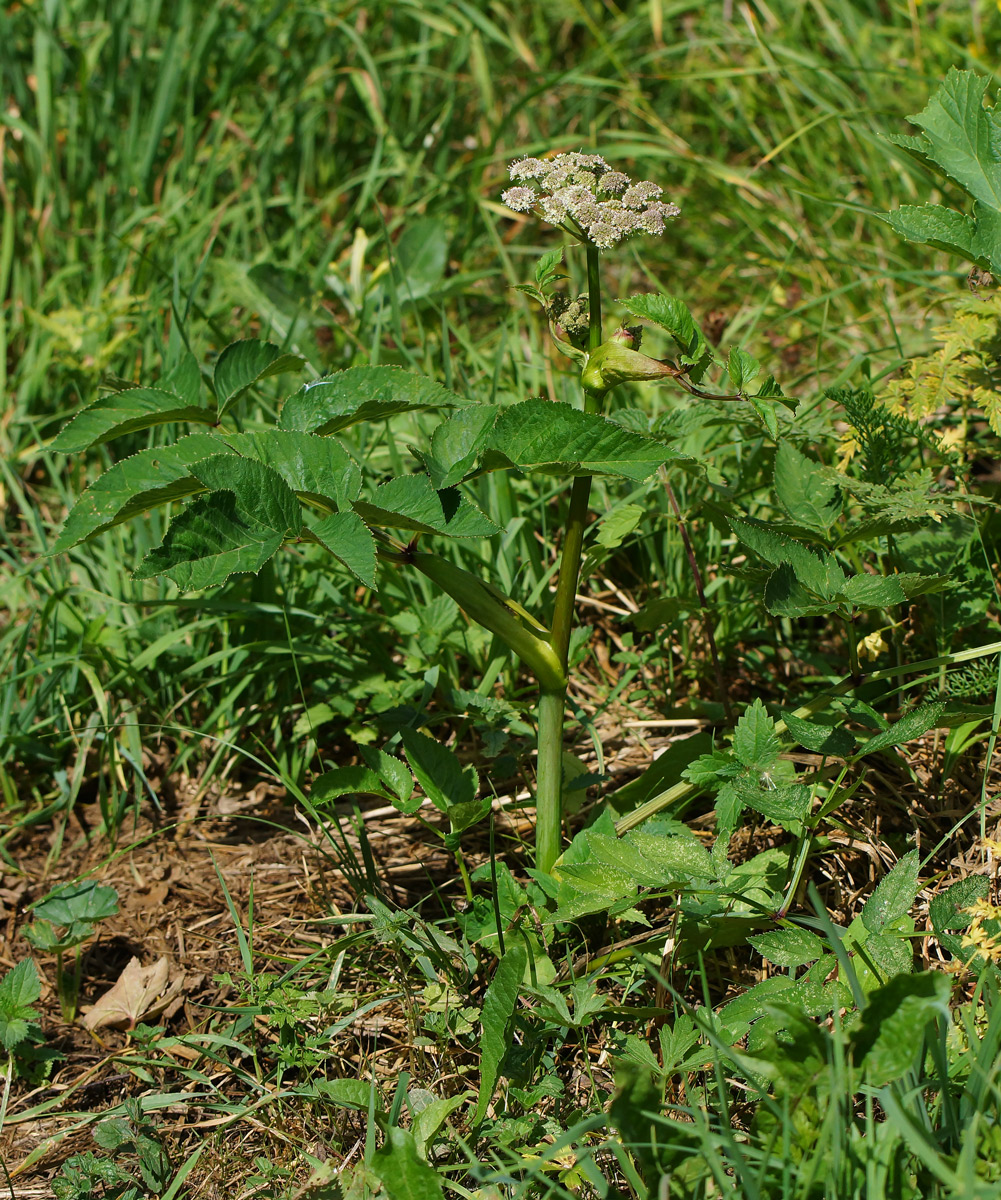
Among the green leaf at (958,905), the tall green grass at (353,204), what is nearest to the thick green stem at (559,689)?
the green leaf at (958,905)

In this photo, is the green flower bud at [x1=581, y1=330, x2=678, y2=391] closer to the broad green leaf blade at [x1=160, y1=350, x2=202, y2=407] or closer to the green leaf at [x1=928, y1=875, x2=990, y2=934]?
the broad green leaf blade at [x1=160, y1=350, x2=202, y2=407]

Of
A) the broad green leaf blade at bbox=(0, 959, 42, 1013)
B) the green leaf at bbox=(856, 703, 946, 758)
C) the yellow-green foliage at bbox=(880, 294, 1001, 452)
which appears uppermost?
the yellow-green foliage at bbox=(880, 294, 1001, 452)

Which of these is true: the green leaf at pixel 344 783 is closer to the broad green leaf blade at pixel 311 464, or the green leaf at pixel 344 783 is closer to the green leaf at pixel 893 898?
the broad green leaf blade at pixel 311 464

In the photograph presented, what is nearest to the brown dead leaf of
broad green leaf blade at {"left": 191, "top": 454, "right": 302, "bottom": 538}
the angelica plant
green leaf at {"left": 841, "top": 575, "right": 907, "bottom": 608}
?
the angelica plant

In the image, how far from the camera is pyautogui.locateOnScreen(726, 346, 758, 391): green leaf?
1353 mm

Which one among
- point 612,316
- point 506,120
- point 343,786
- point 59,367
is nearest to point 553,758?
point 343,786

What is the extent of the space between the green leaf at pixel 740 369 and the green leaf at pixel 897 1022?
0.74 m

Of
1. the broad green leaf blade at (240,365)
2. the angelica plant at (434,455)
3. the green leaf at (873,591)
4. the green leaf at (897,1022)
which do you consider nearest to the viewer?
the green leaf at (897,1022)

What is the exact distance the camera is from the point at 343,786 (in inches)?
63.1

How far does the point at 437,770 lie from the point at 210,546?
60cm

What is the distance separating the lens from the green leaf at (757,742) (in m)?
1.46

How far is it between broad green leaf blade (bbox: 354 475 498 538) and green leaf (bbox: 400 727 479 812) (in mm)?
467

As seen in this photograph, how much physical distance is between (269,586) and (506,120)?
1981 millimetres

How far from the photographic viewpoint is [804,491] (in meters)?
1.70
